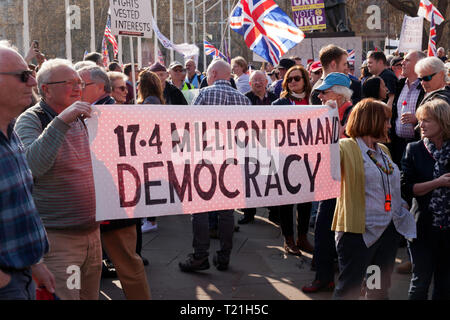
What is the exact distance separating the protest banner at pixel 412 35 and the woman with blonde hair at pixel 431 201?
10060 mm

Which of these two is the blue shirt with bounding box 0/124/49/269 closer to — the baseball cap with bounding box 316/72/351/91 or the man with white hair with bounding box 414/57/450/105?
the baseball cap with bounding box 316/72/351/91

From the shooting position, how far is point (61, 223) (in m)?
3.55

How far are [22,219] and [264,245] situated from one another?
478cm

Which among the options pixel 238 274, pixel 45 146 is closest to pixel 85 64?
pixel 45 146

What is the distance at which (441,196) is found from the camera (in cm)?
419

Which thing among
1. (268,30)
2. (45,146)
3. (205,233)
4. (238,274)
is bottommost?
(238,274)

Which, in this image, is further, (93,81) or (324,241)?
(324,241)

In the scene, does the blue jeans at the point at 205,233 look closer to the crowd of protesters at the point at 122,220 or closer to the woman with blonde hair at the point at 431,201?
the crowd of protesters at the point at 122,220

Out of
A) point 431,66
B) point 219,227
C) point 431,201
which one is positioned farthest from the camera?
point 219,227

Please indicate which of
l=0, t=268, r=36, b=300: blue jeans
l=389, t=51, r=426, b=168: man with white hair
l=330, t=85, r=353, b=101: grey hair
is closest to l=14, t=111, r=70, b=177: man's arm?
l=0, t=268, r=36, b=300: blue jeans

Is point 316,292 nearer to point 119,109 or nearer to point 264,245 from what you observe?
point 264,245

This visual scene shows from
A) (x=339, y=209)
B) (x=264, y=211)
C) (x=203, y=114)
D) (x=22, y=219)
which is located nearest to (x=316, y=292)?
(x=339, y=209)

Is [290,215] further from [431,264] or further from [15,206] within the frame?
[15,206]

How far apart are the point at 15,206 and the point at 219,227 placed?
3.72 m
